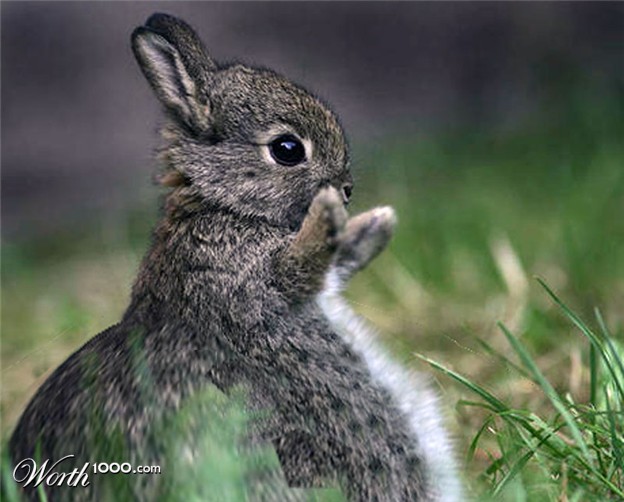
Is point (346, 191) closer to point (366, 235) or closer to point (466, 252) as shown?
point (366, 235)

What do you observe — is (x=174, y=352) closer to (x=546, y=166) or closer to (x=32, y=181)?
(x=546, y=166)

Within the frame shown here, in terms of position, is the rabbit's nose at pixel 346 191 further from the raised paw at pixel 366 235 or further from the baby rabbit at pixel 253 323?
the raised paw at pixel 366 235

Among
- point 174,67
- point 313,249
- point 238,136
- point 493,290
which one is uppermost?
point 174,67

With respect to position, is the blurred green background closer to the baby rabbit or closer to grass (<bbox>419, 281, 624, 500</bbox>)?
grass (<bbox>419, 281, 624, 500</bbox>)

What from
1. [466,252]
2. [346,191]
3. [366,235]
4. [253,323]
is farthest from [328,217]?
[466,252]

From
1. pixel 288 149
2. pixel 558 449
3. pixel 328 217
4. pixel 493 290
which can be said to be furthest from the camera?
pixel 493 290

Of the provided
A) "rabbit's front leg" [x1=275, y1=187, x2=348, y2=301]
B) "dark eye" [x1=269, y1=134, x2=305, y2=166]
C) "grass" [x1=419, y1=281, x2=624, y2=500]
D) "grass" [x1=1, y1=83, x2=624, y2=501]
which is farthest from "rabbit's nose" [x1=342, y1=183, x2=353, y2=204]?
"grass" [x1=419, y1=281, x2=624, y2=500]

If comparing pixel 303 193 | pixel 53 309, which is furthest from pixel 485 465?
pixel 53 309

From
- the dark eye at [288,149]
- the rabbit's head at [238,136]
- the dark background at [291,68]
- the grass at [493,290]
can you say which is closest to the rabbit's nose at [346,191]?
the rabbit's head at [238,136]
